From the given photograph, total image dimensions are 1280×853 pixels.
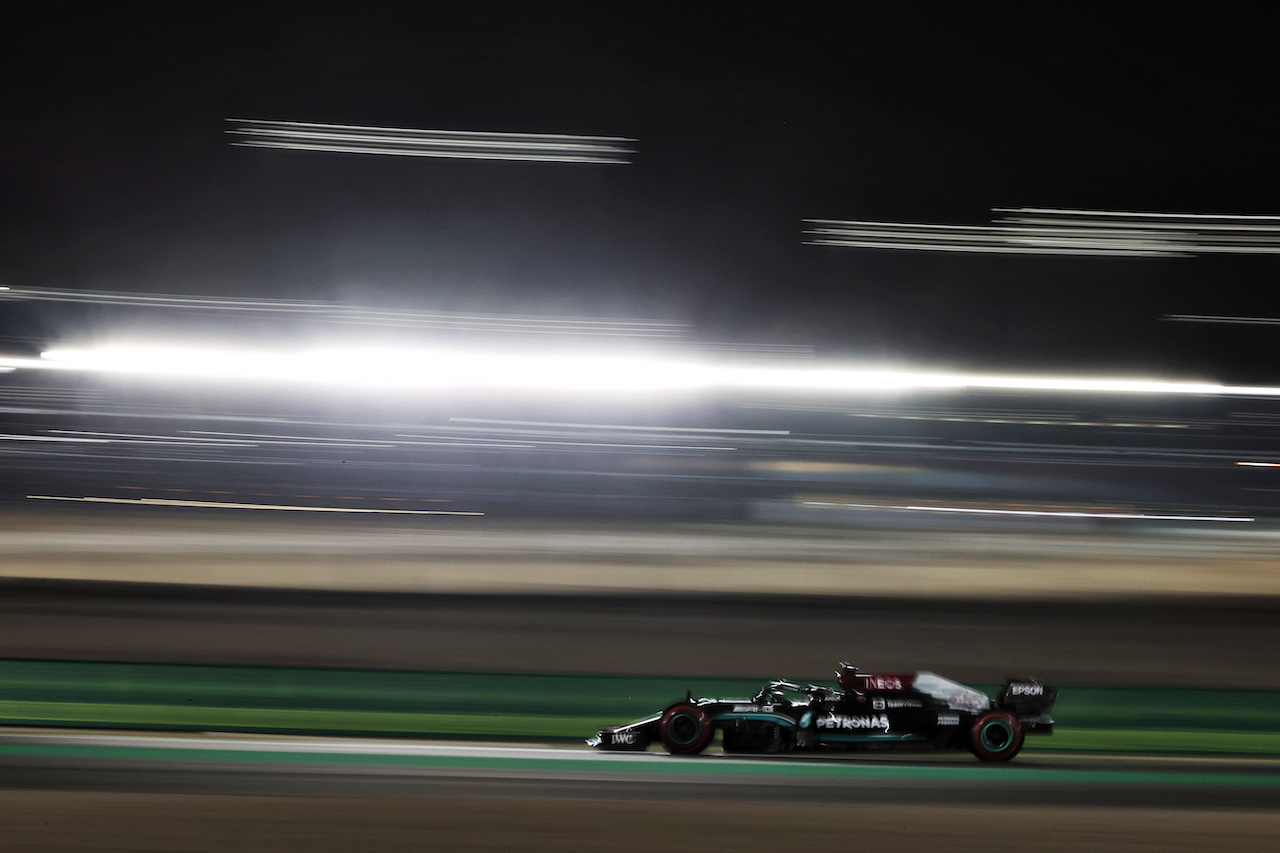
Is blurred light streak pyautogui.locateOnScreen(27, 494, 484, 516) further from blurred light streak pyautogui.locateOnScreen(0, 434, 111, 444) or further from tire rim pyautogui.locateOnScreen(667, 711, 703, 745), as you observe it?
tire rim pyautogui.locateOnScreen(667, 711, 703, 745)

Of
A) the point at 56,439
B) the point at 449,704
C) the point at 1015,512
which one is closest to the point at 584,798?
the point at 449,704

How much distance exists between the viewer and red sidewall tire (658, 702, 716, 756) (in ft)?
13.3

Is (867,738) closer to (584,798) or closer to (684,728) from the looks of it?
(684,728)

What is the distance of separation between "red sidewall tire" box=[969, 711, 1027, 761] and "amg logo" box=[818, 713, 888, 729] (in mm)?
343

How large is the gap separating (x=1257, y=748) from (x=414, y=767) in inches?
166

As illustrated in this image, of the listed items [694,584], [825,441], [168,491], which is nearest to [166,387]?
[168,491]

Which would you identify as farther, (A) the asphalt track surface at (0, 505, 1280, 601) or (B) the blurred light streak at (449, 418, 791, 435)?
(B) the blurred light streak at (449, 418, 791, 435)

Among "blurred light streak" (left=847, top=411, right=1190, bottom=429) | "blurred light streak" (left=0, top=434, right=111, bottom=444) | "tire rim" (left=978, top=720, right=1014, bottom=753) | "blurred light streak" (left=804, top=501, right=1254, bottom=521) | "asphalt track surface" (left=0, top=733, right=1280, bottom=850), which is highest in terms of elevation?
"blurred light streak" (left=0, top=434, right=111, bottom=444)

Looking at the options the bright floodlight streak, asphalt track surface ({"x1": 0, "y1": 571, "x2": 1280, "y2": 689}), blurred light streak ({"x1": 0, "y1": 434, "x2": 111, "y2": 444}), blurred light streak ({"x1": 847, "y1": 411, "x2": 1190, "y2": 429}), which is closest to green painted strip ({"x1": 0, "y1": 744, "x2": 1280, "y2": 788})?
asphalt track surface ({"x1": 0, "y1": 571, "x2": 1280, "y2": 689})

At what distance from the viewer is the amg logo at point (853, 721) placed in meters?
4.11

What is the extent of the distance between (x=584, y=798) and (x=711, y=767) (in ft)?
1.99

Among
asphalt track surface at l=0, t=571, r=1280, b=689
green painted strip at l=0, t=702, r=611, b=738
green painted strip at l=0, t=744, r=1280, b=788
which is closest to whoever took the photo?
green painted strip at l=0, t=744, r=1280, b=788

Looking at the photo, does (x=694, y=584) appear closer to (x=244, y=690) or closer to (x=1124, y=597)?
(x=1124, y=597)

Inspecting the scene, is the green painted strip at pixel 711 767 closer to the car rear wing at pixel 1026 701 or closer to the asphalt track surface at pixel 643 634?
the car rear wing at pixel 1026 701
